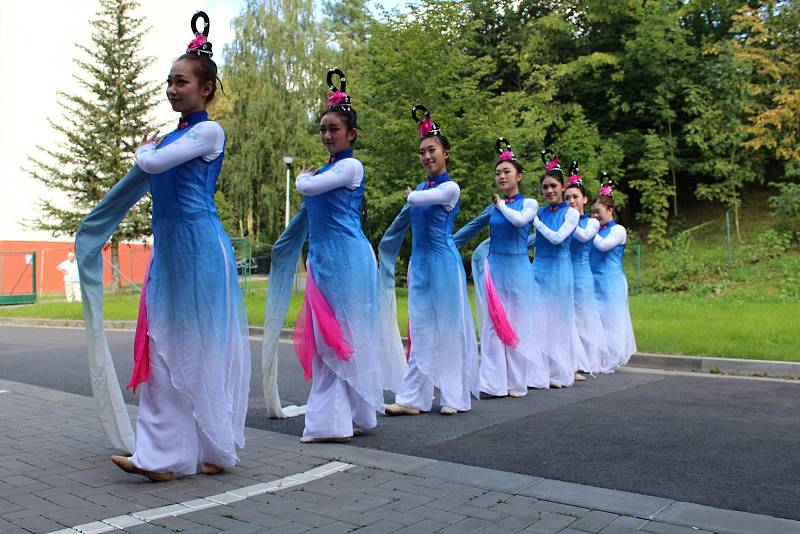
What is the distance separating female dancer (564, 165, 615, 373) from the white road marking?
531 centimetres

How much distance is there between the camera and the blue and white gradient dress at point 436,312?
6.71m

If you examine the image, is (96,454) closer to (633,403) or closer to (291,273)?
(291,273)

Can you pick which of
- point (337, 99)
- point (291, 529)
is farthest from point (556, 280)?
point (291, 529)

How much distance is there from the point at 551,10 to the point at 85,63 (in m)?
18.9

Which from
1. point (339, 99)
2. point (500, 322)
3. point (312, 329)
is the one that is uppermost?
point (339, 99)

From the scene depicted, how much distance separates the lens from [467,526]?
3617 millimetres

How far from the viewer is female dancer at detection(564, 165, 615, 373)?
31.0 feet

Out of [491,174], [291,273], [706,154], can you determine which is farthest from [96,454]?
[706,154]

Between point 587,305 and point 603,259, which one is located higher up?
point 603,259

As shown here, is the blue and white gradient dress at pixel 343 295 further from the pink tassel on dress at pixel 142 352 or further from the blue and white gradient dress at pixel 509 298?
the blue and white gradient dress at pixel 509 298

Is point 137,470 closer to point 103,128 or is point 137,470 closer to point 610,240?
point 610,240

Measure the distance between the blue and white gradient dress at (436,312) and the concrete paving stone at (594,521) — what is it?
2.90 meters

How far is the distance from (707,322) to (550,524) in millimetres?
10149

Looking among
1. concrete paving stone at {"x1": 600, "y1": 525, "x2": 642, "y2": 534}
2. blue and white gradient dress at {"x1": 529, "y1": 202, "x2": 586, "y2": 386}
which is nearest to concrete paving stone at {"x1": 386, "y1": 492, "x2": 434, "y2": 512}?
concrete paving stone at {"x1": 600, "y1": 525, "x2": 642, "y2": 534}
